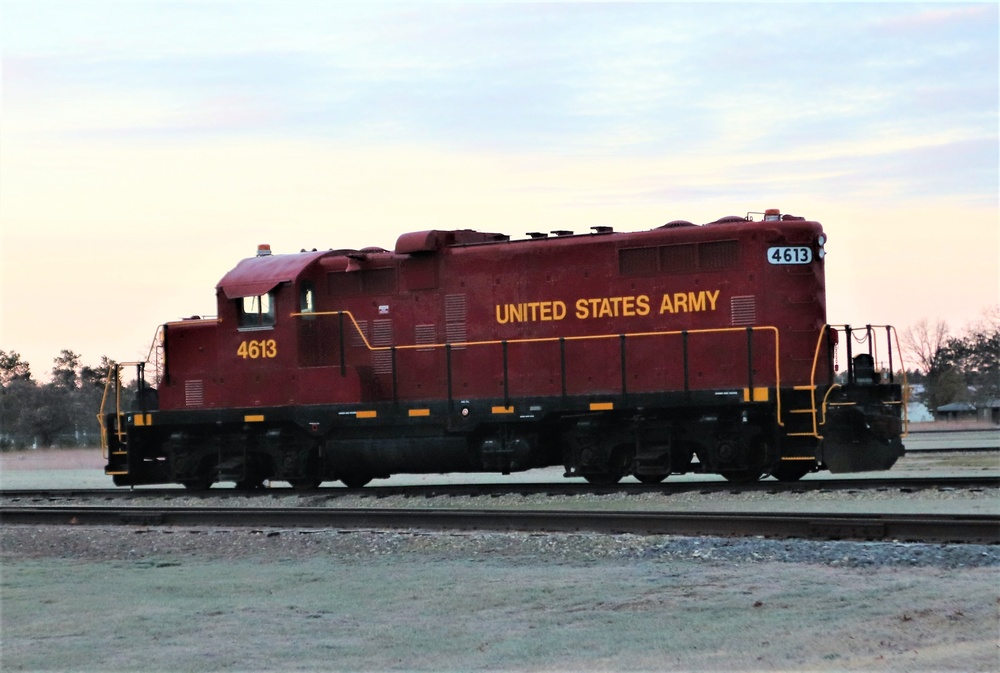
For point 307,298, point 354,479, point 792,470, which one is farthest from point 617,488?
point 307,298

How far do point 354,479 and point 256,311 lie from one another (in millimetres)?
3216

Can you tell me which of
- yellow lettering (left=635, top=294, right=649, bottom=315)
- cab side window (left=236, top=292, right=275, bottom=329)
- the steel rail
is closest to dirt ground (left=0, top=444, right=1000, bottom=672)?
the steel rail

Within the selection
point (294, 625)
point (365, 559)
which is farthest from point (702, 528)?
point (294, 625)

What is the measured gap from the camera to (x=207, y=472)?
813 inches

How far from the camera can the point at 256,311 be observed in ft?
66.5

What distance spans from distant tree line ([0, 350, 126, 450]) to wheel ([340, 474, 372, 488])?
154 ft

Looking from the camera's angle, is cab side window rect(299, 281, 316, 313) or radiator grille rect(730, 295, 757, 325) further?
cab side window rect(299, 281, 316, 313)

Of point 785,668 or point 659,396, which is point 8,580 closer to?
point 785,668

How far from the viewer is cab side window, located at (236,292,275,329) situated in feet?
66.0

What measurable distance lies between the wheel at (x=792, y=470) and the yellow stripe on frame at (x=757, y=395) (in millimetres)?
1291

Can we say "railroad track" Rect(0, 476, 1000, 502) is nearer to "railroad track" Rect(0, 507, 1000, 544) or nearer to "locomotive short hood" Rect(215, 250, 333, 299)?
Answer: "railroad track" Rect(0, 507, 1000, 544)

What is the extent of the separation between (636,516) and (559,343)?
6144 millimetres

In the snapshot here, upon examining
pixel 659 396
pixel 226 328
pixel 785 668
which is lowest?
pixel 785 668

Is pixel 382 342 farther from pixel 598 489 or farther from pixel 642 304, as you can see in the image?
pixel 598 489
